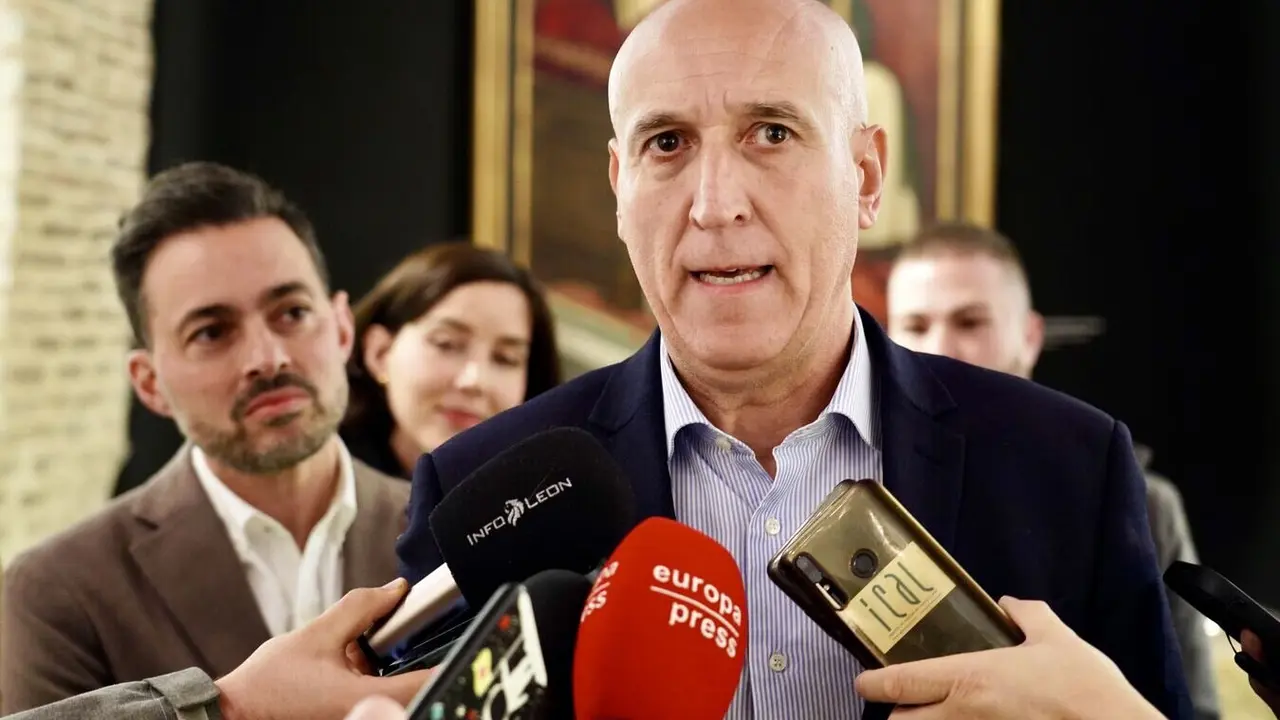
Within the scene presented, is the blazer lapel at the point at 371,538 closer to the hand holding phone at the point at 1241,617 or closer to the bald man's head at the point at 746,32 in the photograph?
the bald man's head at the point at 746,32

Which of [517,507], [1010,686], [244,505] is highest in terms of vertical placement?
[517,507]

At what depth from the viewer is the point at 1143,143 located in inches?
172

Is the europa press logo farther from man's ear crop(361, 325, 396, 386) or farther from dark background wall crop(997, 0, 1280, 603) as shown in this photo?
dark background wall crop(997, 0, 1280, 603)

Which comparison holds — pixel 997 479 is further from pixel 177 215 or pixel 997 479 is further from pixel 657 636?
pixel 177 215

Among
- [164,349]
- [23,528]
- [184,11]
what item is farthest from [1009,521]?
[184,11]

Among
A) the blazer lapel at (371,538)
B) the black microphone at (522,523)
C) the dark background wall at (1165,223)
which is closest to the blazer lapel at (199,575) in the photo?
the blazer lapel at (371,538)

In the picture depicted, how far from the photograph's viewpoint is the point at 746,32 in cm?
123

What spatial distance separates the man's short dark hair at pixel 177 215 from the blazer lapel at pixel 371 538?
15.0 inches

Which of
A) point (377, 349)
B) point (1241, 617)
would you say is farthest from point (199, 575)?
point (1241, 617)

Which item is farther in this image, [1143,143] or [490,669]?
[1143,143]

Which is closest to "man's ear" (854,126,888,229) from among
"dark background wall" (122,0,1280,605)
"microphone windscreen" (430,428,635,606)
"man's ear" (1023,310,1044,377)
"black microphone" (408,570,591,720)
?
"microphone windscreen" (430,428,635,606)

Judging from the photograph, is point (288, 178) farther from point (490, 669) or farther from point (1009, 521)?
point (490, 669)

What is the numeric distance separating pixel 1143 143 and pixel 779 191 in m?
3.58

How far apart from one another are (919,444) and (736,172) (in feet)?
1.16
